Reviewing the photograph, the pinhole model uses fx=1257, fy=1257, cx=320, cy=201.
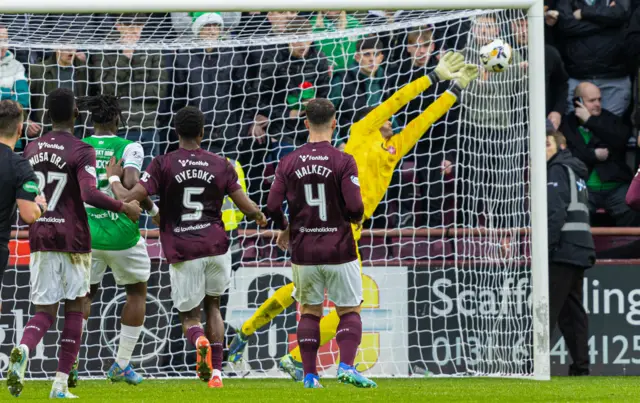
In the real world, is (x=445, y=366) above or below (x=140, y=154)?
below

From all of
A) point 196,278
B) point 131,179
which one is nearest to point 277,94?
point 131,179

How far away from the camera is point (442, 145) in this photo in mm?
11453

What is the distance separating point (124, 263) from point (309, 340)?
1496 mm

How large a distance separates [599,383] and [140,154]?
375 cm

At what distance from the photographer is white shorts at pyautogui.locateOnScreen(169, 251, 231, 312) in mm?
8352

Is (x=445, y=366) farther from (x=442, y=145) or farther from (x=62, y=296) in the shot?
(x=62, y=296)

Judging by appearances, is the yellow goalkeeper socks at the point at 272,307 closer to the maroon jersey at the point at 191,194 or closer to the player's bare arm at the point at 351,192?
the maroon jersey at the point at 191,194

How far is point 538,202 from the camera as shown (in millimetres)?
9336

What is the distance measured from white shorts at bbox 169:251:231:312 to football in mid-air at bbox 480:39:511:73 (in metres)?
2.65

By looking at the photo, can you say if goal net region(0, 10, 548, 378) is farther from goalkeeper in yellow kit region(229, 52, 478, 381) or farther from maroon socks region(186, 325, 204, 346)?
maroon socks region(186, 325, 204, 346)

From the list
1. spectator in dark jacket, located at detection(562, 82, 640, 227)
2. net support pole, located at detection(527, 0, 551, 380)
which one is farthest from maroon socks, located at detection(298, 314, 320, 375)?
spectator in dark jacket, located at detection(562, 82, 640, 227)

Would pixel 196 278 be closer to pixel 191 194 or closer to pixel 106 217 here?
pixel 191 194

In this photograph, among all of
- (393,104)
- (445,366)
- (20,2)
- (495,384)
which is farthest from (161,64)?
(495,384)

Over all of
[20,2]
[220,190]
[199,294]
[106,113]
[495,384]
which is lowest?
[495,384]
